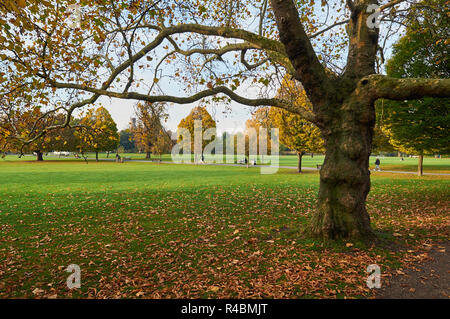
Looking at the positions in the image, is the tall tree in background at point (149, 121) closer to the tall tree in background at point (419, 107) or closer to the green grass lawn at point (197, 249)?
the green grass lawn at point (197, 249)

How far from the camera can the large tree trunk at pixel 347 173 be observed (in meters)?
5.50

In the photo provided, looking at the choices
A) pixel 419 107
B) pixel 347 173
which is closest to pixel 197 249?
pixel 347 173

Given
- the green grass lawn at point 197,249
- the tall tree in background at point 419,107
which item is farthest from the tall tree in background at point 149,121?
the tall tree in background at point 419,107

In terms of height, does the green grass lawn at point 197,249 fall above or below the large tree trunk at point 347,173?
below

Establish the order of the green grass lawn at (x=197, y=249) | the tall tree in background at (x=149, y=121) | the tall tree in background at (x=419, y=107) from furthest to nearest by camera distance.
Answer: the tall tree in background at (x=419, y=107) → the tall tree in background at (x=149, y=121) → the green grass lawn at (x=197, y=249)

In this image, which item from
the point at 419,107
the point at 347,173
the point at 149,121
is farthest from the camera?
the point at 419,107

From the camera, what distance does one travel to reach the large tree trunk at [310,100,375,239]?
5504 mm

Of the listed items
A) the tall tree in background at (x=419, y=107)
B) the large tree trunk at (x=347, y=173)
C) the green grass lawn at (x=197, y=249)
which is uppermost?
the tall tree in background at (x=419, y=107)

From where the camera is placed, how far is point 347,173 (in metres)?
5.52

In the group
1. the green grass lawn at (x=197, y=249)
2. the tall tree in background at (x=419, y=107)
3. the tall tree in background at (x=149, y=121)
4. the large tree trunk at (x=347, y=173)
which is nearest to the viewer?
the green grass lawn at (x=197, y=249)

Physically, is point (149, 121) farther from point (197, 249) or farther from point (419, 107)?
point (419, 107)

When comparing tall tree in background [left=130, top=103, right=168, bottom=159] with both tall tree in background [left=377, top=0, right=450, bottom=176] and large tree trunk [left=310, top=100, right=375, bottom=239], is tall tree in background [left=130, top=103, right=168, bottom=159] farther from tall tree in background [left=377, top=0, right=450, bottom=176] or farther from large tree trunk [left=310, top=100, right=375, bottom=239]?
tall tree in background [left=377, top=0, right=450, bottom=176]

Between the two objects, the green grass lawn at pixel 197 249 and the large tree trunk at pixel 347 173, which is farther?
the large tree trunk at pixel 347 173
